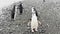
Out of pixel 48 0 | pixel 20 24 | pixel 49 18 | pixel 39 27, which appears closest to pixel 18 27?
pixel 20 24

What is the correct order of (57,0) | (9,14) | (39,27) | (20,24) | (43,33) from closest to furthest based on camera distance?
(43,33) < (39,27) < (20,24) < (9,14) < (57,0)

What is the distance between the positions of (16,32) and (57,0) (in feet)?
25.4

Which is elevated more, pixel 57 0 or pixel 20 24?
pixel 57 0

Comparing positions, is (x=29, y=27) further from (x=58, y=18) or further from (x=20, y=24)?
(x=58, y=18)

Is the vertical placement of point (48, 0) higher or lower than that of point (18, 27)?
higher

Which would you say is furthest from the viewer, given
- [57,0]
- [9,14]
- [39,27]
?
[57,0]

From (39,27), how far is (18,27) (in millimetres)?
1184

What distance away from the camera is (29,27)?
9.99 m

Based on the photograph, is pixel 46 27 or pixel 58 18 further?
pixel 58 18

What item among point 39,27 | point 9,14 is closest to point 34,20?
point 39,27

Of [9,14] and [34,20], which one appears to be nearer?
[34,20]

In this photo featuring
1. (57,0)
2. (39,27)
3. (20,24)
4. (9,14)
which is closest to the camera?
(39,27)

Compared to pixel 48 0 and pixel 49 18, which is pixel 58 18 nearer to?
pixel 49 18

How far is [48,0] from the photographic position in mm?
16250
